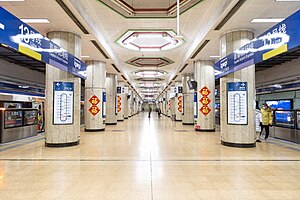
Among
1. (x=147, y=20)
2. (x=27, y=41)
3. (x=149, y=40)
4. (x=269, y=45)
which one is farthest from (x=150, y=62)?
(x=27, y=41)

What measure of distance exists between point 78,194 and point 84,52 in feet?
30.8

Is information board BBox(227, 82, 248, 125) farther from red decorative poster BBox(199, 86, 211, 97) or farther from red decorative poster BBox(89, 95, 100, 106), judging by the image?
red decorative poster BBox(89, 95, 100, 106)

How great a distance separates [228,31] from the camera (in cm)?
829

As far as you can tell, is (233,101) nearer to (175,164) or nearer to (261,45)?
(261,45)

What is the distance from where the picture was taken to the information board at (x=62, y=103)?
8078 mm

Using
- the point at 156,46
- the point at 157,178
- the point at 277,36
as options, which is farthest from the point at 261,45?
the point at 156,46

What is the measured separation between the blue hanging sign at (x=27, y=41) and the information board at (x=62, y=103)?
1.24m

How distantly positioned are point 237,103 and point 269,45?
330 centimetres

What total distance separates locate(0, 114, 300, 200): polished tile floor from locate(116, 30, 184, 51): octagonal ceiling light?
5.11 metres

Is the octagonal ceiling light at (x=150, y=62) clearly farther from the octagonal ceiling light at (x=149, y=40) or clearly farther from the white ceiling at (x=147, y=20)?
the white ceiling at (x=147, y=20)

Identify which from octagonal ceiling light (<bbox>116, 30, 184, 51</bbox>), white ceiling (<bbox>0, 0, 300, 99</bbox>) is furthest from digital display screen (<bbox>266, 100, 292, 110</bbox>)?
octagonal ceiling light (<bbox>116, 30, 184, 51</bbox>)

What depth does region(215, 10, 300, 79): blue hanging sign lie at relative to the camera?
13.6ft

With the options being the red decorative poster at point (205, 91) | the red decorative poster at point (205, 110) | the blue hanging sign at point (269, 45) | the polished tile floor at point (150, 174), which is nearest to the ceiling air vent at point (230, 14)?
the blue hanging sign at point (269, 45)

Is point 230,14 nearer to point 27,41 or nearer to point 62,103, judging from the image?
point 27,41
